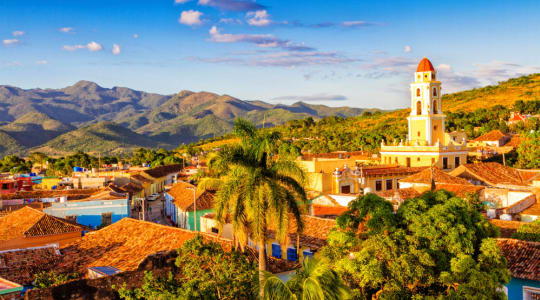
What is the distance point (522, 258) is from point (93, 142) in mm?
165577

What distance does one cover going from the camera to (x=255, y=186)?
38.9 ft

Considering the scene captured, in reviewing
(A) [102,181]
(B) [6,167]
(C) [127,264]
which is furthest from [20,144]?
(C) [127,264]

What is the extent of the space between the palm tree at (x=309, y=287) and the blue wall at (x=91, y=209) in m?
23.2

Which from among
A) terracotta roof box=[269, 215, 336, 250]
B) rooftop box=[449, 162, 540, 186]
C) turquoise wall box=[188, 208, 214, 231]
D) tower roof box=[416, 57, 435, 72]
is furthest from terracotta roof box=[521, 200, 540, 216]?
tower roof box=[416, 57, 435, 72]

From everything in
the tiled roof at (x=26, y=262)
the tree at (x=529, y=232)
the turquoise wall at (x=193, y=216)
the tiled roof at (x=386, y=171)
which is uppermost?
the tiled roof at (x=386, y=171)

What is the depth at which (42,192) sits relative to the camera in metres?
39.2

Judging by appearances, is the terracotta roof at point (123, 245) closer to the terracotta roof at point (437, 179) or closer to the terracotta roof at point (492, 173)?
the terracotta roof at point (437, 179)

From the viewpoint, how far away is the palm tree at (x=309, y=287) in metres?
7.34

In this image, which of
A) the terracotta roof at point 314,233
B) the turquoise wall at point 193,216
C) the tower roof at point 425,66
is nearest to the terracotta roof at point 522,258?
the terracotta roof at point 314,233

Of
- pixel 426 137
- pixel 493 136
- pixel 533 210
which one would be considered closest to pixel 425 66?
pixel 426 137

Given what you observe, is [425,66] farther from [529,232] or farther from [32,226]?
[32,226]

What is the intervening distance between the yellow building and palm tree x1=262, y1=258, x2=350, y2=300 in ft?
126

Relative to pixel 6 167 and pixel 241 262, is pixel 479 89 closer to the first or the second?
pixel 6 167

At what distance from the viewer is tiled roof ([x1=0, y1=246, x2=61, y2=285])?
15.5m
